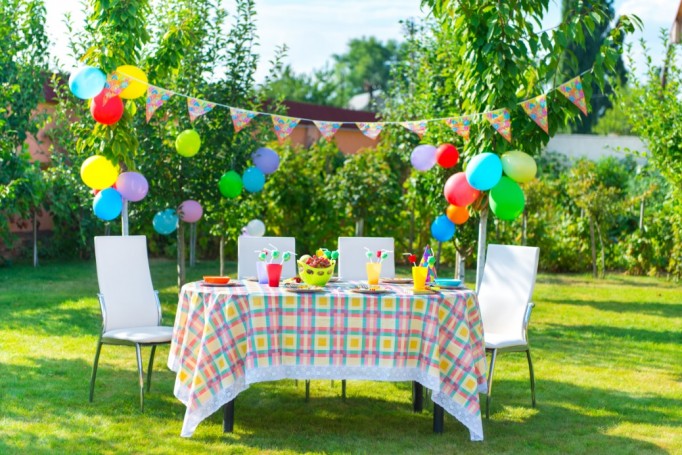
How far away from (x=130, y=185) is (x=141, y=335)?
234 cm

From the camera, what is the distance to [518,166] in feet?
19.9

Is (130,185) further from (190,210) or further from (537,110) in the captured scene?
(537,110)

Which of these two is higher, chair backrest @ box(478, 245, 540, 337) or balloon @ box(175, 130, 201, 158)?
balloon @ box(175, 130, 201, 158)

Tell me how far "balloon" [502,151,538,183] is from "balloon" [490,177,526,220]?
0.25 ft

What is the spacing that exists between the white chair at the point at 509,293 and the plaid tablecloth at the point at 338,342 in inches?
29.3

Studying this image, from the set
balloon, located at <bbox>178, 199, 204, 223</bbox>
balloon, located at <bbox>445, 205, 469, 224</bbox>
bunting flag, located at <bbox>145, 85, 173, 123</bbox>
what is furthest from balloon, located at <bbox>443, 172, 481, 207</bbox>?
balloon, located at <bbox>178, 199, 204, 223</bbox>

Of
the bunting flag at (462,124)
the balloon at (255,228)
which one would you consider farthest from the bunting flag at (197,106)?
the balloon at (255,228)

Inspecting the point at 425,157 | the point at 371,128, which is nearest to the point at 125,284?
the point at 371,128

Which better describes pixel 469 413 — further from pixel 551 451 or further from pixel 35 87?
pixel 35 87

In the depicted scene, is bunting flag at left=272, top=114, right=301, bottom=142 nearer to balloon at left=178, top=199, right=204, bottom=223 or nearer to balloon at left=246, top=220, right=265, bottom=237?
balloon at left=178, top=199, right=204, bottom=223

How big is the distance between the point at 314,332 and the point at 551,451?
1.29m

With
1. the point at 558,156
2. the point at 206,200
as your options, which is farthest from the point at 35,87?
the point at 558,156

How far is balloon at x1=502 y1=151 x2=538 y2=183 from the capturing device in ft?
19.8

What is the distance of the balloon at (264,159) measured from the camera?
8234 millimetres
